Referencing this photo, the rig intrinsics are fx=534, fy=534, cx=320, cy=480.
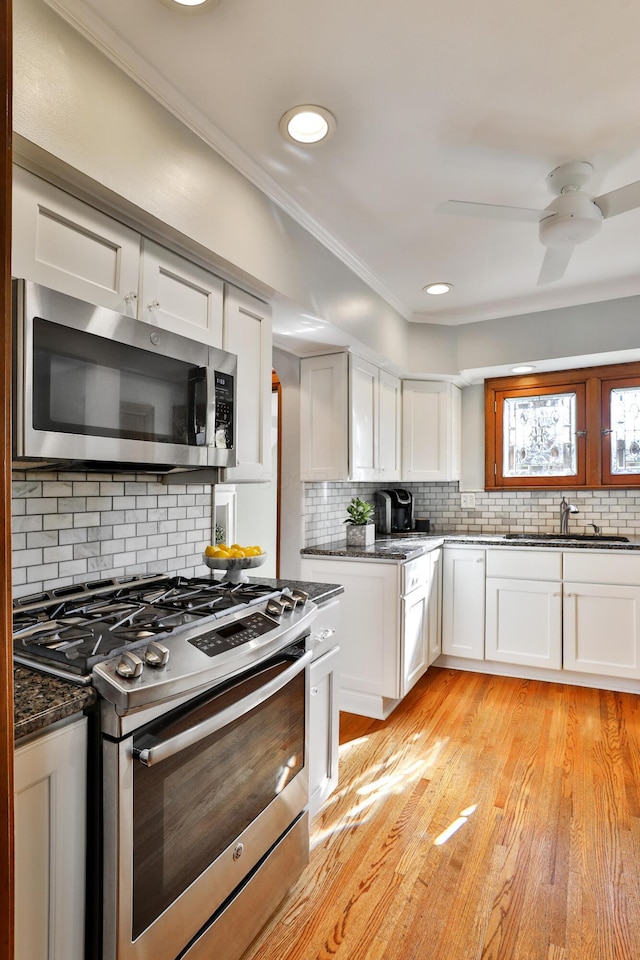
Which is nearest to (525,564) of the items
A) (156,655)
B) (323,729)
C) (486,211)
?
(323,729)

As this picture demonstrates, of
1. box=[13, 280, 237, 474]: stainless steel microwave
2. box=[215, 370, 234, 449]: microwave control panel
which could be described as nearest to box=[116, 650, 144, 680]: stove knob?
box=[13, 280, 237, 474]: stainless steel microwave

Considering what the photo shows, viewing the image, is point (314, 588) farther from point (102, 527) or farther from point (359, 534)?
point (359, 534)

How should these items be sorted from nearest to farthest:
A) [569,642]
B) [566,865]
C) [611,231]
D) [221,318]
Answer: [566,865] < [221,318] < [611,231] < [569,642]

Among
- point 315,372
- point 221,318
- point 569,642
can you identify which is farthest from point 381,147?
point 569,642

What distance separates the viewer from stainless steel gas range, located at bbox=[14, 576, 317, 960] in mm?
1069

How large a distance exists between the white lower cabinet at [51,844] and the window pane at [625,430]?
12.7 feet

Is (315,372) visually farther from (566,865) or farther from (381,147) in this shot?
(566,865)

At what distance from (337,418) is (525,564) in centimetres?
164

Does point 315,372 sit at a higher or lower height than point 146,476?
higher

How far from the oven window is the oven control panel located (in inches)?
5.0

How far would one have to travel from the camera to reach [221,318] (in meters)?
2.00

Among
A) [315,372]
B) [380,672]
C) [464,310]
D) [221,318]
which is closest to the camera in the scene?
[221,318]

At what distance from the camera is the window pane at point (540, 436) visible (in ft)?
13.1

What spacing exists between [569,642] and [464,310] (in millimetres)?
2363
